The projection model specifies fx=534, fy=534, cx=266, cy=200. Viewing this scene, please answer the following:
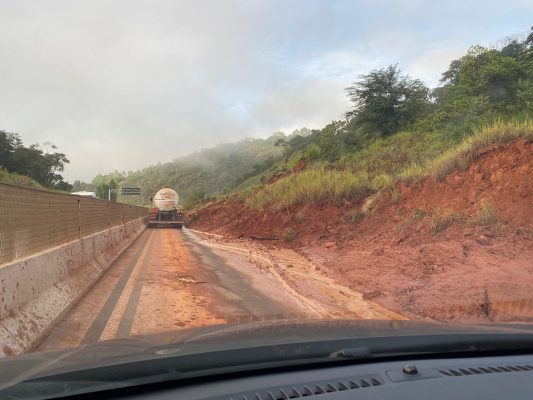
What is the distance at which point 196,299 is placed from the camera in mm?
8859

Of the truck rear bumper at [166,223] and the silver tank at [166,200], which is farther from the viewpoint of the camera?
the silver tank at [166,200]

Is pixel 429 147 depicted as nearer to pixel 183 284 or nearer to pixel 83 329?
pixel 183 284

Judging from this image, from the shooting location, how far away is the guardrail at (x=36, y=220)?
6.78 metres

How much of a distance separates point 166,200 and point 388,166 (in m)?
26.3

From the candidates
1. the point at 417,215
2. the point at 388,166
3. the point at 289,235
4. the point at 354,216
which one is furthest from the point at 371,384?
the point at 388,166

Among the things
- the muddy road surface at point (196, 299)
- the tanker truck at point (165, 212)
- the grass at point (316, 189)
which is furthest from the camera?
the tanker truck at point (165, 212)

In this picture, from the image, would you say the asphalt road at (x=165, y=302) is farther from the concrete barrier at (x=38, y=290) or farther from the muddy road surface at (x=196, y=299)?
the concrete barrier at (x=38, y=290)

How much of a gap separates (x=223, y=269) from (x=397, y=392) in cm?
1052

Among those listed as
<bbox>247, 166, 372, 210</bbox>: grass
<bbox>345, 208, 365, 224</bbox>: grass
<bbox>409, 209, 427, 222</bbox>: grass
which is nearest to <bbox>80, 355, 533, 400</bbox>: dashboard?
<bbox>409, 209, 427, 222</bbox>: grass

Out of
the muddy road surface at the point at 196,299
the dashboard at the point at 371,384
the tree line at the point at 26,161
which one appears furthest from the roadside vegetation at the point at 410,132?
the tree line at the point at 26,161

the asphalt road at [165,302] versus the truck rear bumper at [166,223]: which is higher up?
the truck rear bumper at [166,223]

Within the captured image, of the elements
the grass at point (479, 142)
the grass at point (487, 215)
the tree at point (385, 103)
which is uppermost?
the tree at point (385, 103)

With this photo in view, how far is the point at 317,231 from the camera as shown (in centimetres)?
1772

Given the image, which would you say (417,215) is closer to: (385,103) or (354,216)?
(354,216)
